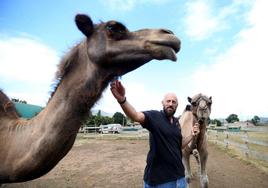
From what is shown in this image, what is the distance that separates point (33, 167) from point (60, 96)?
701 mm

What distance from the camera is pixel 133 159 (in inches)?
524

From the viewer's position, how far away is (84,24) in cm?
274

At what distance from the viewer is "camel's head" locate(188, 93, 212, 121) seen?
642 cm

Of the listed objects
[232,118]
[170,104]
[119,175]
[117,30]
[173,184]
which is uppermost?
[232,118]

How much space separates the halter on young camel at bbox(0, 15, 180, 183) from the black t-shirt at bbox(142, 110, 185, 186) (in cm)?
127

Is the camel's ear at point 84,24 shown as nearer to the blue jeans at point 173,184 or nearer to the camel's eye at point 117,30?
the camel's eye at point 117,30

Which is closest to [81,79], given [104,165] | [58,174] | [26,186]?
[26,186]

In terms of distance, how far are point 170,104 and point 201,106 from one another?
277 centimetres

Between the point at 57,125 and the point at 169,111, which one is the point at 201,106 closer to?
the point at 169,111

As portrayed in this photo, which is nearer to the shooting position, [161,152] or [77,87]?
[77,87]

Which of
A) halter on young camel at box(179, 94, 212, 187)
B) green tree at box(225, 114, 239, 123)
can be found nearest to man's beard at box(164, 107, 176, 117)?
halter on young camel at box(179, 94, 212, 187)

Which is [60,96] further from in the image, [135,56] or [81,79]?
[135,56]

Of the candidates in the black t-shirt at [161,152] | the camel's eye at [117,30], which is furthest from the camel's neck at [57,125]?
the black t-shirt at [161,152]

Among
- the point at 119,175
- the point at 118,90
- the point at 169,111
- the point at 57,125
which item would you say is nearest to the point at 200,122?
the point at 169,111
